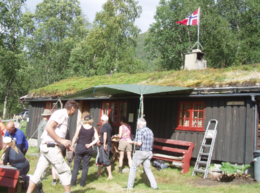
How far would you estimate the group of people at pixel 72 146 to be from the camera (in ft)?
13.9

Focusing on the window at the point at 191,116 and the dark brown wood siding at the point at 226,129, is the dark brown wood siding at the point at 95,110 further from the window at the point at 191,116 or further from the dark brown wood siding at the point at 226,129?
the window at the point at 191,116

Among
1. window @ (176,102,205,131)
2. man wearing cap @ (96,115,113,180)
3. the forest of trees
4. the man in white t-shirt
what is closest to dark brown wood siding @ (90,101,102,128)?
window @ (176,102,205,131)

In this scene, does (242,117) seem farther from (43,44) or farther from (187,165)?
(43,44)

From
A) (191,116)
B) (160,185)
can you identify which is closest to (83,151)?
(160,185)

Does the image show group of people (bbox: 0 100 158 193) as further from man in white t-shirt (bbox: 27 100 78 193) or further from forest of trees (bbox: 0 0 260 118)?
forest of trees (bbox: 0 0 260 118)

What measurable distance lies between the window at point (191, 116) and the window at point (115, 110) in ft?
8.55

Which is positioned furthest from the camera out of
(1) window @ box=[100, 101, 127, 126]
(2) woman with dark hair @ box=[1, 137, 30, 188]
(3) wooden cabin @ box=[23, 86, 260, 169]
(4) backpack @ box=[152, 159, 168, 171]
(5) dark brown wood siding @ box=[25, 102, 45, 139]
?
(5) dark brown wood siding @ box=[25, 102, 45, 139]

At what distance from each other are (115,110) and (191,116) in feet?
11.8

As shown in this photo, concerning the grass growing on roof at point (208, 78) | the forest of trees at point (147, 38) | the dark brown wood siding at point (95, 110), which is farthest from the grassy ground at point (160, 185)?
the forest of trees at point (147, 38)

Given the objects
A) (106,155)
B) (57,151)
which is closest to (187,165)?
(106,155)

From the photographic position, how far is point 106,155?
6.95m

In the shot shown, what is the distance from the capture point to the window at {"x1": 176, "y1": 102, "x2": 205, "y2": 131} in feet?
27.1

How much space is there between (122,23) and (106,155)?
2006 cm

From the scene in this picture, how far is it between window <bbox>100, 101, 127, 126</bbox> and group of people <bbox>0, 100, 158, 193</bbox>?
2493mm
